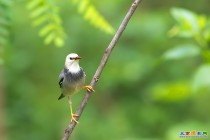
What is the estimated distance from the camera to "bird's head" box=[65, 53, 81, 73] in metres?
2.62

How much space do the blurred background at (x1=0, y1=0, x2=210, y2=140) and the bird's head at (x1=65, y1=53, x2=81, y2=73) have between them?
281 centimetres

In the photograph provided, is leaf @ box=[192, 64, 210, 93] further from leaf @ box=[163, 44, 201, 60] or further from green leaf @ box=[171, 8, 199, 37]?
green leaf @ box=[171, 8, 199, 37]

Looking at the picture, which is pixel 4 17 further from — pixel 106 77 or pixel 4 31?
pixel 106 77

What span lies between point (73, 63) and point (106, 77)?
3259 millimetres

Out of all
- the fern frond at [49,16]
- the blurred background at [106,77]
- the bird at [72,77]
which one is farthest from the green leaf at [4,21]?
the blurred background at [106,77]

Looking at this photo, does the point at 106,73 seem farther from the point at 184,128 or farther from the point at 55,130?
the point at 184,128

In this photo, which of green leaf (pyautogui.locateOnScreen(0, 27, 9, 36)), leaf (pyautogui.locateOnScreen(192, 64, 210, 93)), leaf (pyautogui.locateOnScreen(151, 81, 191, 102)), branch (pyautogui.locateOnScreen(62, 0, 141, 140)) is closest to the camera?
branch (pyautogui.locateOnScreen(62, 0, 141, 140))

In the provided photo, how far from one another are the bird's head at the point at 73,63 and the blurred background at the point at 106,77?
9.21ft

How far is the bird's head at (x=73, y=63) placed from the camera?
2.62 m

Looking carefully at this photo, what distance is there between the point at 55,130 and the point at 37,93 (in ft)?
2.11

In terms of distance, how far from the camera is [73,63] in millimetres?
2670

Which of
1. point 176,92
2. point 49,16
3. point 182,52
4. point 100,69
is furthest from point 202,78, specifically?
point 176,92

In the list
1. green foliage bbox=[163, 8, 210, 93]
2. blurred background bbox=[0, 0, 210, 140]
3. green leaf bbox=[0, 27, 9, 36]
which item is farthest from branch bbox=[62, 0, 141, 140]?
blurred background bbox=[0, 0, 210, 140]

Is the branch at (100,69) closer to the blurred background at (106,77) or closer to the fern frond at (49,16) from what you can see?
the fern frond at (49,16)
